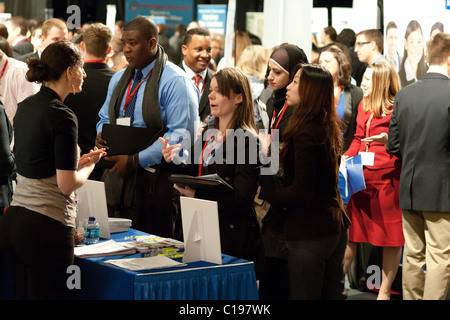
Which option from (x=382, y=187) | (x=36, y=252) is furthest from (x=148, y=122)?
(x=382, y=187)

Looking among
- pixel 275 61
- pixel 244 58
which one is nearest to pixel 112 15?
pixel 244 58

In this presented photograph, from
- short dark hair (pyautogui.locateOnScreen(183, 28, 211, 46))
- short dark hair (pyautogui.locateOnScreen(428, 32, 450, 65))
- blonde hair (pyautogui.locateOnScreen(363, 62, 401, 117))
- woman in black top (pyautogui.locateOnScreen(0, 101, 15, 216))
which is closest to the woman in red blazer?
blonde hair (pyautogui.locateOnScreen(363, 62, 401, 117))

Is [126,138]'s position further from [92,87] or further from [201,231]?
[201,231]

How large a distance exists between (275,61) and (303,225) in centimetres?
127

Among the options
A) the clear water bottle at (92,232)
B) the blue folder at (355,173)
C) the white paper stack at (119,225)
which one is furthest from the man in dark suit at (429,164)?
the clear water bottle at (92,232)

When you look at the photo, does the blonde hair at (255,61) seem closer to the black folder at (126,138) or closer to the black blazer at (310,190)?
the black folder at (126,138)

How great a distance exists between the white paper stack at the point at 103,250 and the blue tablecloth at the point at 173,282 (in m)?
0.04

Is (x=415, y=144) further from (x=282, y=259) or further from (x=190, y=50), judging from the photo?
(x=190, y=50)

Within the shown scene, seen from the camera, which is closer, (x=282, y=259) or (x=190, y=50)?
(x=282, y=259)

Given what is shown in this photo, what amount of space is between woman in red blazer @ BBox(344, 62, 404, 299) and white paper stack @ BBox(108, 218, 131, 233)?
6.28 feet

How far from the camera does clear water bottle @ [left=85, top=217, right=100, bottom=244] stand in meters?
3.70

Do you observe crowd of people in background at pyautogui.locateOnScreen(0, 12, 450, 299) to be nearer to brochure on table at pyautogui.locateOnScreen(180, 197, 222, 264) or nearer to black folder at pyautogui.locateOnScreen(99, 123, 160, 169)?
black folder at pyautogui.locateOnScreen(99, 123, 160, 169)

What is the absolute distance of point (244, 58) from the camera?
648 cm

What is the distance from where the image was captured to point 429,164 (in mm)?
4461
